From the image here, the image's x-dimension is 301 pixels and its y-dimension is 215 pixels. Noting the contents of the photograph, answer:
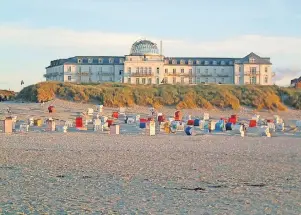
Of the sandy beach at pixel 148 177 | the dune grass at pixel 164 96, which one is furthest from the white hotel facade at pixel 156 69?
the sandy beach at pixel 148 177

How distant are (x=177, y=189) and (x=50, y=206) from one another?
8.49ft

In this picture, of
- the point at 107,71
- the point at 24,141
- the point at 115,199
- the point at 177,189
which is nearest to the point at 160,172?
the point at 177,189

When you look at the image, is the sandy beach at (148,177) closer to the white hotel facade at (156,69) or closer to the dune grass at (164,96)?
the dune grass at (164,96)

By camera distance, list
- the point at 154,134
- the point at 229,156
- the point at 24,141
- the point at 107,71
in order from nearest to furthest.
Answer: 1. the point at 229,156
2. the point at 24,141
3. the point at 154,134
4. the point at 107,71

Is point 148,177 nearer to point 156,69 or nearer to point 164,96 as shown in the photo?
point 164,96

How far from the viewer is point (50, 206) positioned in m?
7.98

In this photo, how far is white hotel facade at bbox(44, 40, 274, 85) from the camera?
6650 cm

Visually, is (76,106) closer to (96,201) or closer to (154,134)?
(154,134)

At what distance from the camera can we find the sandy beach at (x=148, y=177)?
8.18m

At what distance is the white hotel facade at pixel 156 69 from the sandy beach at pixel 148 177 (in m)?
46.7

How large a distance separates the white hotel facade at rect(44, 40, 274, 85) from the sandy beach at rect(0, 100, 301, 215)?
4675 cm

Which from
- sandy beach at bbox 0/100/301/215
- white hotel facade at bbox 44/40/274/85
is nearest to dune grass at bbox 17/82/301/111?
sandy beach at bbox 0/100/301/215

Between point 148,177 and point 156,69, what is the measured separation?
56584mm

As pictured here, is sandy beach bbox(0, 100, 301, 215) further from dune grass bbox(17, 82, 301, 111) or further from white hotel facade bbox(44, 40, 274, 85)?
white hotel facade bbox(44, 40, 274, 85)
